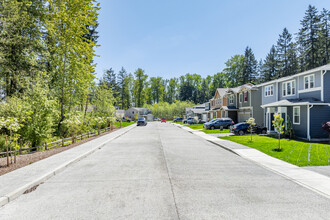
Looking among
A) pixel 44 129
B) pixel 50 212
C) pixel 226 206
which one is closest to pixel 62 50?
pixel 44 129

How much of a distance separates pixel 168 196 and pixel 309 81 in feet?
68.0

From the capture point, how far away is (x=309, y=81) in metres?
19.9

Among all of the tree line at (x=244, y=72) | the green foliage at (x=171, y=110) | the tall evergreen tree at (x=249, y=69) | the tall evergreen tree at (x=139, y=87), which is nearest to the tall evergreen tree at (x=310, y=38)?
the tree line at (x=244, y=72)

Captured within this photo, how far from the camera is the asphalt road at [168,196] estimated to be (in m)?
4.57

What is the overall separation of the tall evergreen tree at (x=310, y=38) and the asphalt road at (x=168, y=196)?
54.2 meters

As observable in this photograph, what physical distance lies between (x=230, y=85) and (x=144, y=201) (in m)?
84.8

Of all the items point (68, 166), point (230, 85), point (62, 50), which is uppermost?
point (230, 85)

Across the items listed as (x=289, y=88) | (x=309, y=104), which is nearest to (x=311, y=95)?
(x=309, y=104)

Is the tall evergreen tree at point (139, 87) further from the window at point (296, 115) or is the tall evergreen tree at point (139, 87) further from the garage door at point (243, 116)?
the window at point (296, 115)

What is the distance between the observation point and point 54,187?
252 inches

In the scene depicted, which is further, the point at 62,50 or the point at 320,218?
the point at 62,50

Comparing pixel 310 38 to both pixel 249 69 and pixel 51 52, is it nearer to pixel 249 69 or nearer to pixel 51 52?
pixel 249 69

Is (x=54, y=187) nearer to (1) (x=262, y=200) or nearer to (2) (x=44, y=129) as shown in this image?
(1) (x=262, y=200)

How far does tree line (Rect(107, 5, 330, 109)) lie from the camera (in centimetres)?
4959
